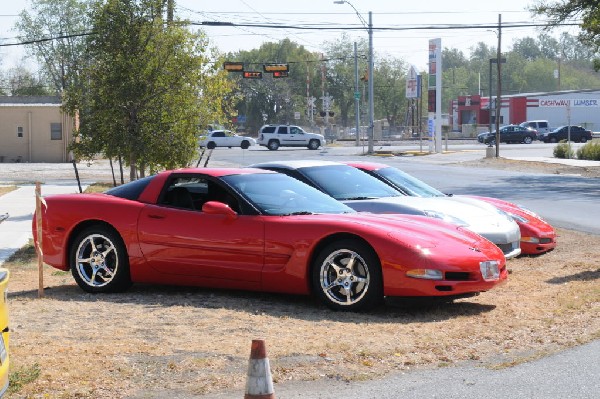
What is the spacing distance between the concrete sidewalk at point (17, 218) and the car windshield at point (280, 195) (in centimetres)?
463

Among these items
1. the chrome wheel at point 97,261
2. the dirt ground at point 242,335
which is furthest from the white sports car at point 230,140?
the dirt ground at point 242,335

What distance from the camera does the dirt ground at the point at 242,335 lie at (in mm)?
6426

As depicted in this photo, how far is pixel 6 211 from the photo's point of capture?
2109 centimetres

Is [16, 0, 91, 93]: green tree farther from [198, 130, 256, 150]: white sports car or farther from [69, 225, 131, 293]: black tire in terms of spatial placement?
[69, 225, 131, 293]: black tire

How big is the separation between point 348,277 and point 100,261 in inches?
106

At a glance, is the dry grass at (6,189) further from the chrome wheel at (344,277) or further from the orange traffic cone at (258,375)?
the orange traffic cone at (258,375)

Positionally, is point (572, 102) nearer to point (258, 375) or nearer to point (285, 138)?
point (285, 138)

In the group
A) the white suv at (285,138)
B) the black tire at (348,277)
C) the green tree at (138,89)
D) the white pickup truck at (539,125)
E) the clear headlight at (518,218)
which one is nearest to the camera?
the black tire at (348,277)

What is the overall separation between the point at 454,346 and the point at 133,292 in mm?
3863

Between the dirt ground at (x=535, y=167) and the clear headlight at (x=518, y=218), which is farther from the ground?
the dirt ground at (x=535, y=167)

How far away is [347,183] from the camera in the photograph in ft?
40.7

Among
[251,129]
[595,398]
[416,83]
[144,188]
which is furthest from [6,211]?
[251,129]

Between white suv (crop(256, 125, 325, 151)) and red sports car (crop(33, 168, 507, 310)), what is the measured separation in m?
58.2

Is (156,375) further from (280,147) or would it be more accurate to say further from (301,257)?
(280,147)
